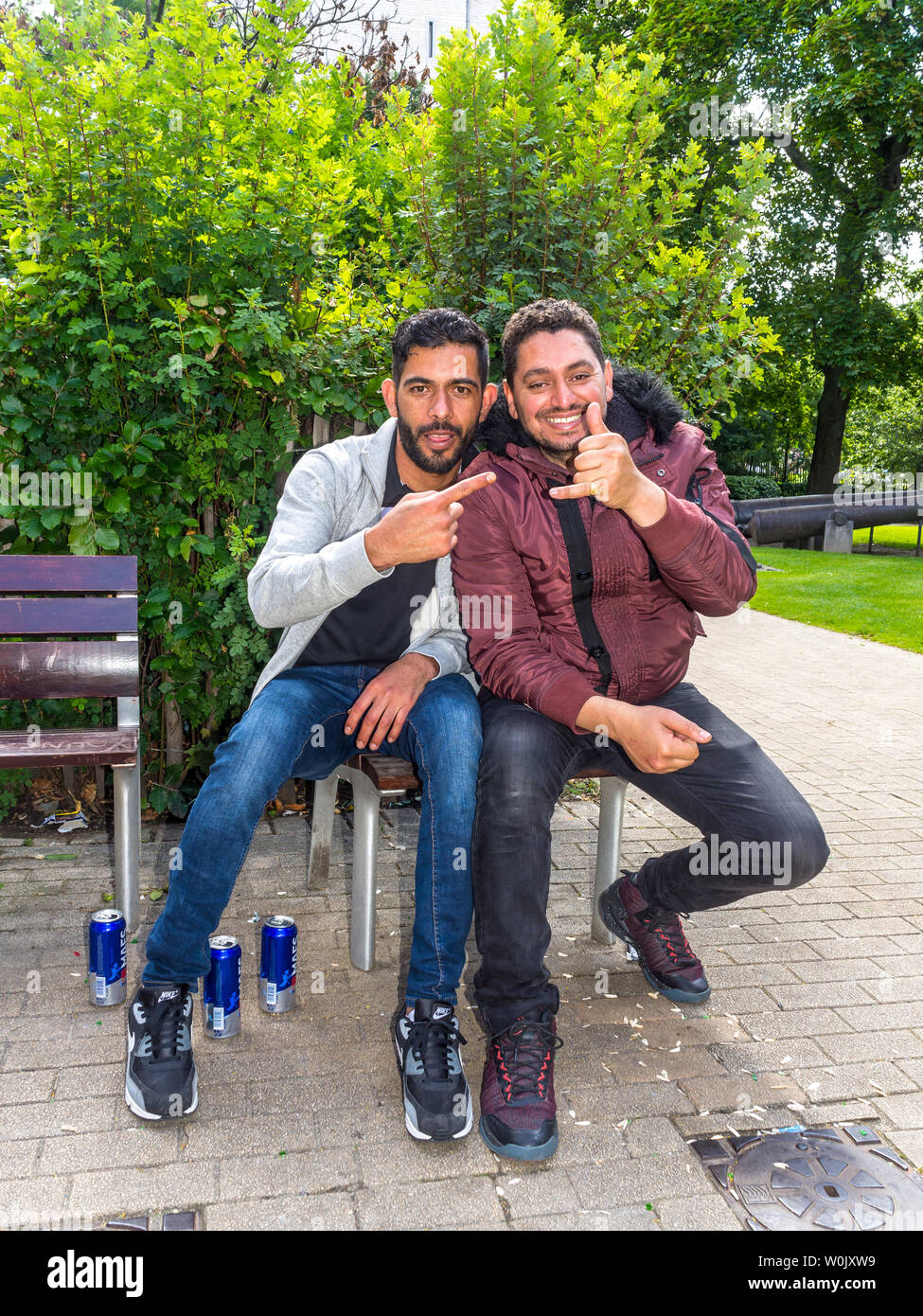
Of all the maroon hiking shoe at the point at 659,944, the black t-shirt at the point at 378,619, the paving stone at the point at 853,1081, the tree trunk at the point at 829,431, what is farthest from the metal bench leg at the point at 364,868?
the tree trunk at the point at 829,431

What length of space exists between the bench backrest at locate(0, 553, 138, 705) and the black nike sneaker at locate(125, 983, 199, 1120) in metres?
1.24

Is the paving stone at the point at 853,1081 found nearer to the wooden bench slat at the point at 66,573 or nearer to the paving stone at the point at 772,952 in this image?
the paving stone at the point at 772,952

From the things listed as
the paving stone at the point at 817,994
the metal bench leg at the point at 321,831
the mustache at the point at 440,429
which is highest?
the mustache at the point at 440,429

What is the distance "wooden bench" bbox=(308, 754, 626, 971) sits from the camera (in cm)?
311

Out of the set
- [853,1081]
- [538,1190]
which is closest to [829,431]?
[853,1081]

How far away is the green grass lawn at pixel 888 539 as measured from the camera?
20297 millimetres

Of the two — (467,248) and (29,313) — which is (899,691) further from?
(29,313)

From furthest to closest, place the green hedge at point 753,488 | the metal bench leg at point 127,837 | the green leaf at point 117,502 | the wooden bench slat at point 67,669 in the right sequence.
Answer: the green hedge at point 753,488 < the green leaf at point 117,502 < the wooden bench slat at point 67,669 < the metal bench leg at point 127,837

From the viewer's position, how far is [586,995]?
129 inches

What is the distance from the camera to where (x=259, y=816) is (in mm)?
2848

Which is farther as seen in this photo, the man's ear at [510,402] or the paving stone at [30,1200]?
the man's ear at [510,402]

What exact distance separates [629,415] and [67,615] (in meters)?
2.03

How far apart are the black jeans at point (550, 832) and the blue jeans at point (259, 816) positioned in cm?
7

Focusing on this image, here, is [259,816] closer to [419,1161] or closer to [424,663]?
[424,663]
